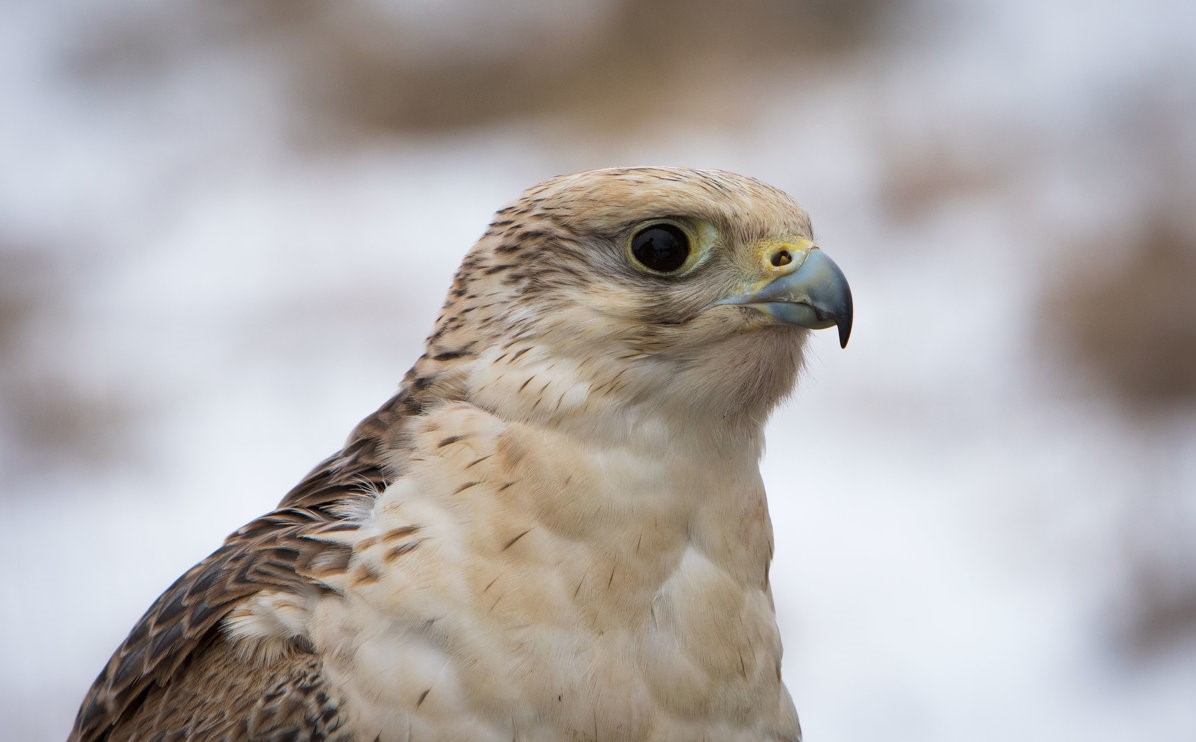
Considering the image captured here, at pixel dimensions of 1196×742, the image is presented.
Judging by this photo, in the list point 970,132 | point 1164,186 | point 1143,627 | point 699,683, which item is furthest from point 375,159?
point 699,683

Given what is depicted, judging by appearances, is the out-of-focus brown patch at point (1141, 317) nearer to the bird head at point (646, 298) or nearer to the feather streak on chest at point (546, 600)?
the bird head at point (646, 298)

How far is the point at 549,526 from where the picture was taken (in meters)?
2.32

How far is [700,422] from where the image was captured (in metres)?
2.51

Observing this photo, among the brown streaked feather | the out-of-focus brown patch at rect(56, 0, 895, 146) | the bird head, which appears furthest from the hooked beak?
the out-of-focus brown patch at rect(56, 0, 895, 146)

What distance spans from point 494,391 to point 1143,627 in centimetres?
661

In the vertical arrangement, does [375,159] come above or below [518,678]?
above

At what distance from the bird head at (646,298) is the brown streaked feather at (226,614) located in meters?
0.27

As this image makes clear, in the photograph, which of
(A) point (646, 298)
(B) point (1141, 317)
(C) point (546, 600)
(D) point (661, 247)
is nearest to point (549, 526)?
(C) point (546, 600)

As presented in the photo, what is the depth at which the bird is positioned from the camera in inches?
87.6

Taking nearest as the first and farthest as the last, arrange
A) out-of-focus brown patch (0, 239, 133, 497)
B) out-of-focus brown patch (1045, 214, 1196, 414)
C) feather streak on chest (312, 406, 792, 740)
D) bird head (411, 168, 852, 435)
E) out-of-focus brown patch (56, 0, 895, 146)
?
1. feather streak on chest (312, 406, 792, 740)
2. bird head (411, 168, 852, 435)
3. out-of-focus brown patch (0, 239, 133, 497)
4. out-of-focus brown patch (1045, 214, 1196, 414)
5. out-of-focus brown patch (56, 0, 895, 146)

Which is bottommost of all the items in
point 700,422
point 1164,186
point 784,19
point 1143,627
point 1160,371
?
point 1143,627

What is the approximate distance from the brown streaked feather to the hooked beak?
76 centimetres

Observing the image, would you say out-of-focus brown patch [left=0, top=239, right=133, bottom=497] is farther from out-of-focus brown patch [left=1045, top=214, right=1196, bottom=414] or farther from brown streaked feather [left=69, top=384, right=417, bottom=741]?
out-of-focus brown patch [left=1045, top=214, right=1196, bottom=414]

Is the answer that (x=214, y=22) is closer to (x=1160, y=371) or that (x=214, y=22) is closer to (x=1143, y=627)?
(x=1160, y=371)
